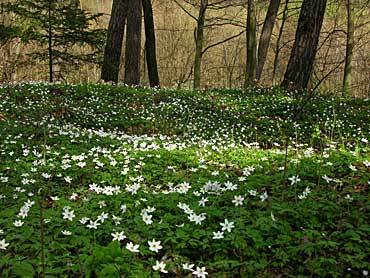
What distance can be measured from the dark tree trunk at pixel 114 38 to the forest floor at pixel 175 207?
23.1 ft

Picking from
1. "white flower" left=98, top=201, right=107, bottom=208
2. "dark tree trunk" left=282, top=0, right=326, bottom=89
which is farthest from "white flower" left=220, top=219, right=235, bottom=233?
"dark tree trunk" left=282, top=0, right=326, bottom=89

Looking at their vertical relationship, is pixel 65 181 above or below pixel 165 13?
below

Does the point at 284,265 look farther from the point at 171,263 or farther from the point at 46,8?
the point at 46,8

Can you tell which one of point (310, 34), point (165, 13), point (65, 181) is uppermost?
point (165, 13)

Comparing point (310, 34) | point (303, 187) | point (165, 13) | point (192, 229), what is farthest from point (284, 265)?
point (165, 13)

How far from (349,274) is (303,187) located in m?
1.60

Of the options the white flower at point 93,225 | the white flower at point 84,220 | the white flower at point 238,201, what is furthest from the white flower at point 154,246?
the white flower at point 238,201

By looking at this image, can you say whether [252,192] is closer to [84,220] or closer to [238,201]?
[238,201]

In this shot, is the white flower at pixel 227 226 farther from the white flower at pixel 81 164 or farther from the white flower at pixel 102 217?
the white flower at pixel 81 164

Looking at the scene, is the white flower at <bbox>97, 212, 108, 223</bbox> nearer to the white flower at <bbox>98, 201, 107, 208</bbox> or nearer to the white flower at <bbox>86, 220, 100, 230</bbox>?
the white flower at <bbox>86, 220, 100, 230</bbox>

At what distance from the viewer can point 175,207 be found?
4.16m

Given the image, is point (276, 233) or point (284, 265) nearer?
point (284, 265)

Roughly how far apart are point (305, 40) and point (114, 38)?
7.19m

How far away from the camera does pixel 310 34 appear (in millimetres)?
13094
